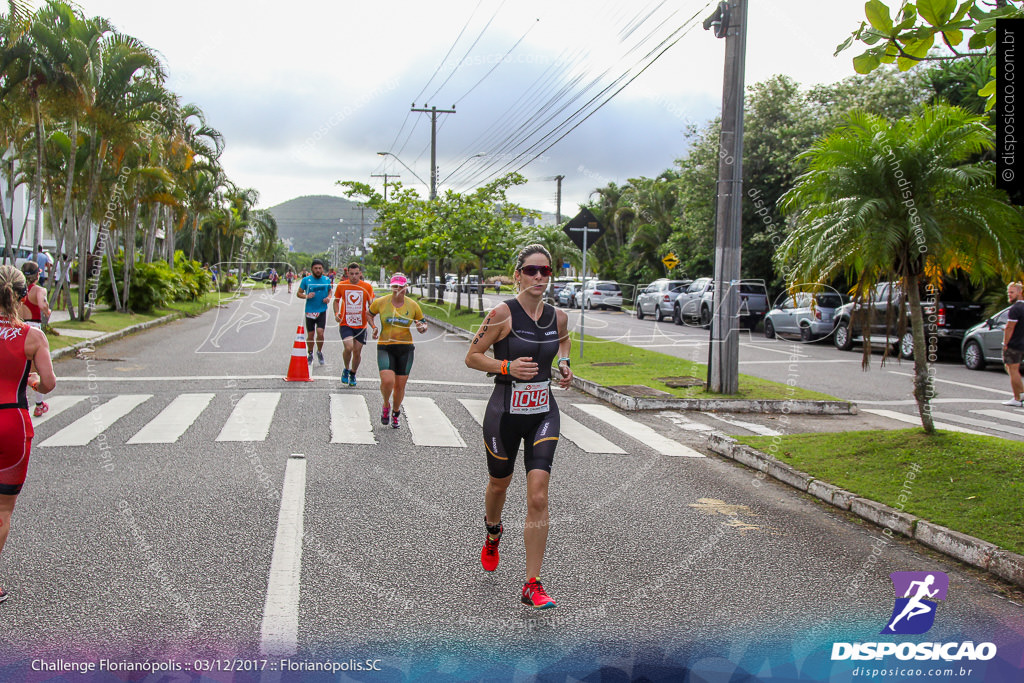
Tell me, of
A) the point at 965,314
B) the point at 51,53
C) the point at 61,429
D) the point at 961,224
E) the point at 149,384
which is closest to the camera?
the point at 961,224

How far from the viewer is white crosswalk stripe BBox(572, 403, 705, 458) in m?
9.25

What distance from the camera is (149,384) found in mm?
13117

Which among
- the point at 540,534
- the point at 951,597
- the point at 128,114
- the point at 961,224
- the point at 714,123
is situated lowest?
the point at 951,597

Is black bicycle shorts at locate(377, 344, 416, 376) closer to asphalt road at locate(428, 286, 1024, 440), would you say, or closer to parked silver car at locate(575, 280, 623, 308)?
asphalt road at locate(428, 286, 1024, 440)

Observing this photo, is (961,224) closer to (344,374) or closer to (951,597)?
(951,597)

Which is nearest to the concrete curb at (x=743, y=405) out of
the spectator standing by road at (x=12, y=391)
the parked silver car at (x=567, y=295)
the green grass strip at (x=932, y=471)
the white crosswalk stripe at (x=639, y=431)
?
the white crosswalk stripe at (x=639, y=431)

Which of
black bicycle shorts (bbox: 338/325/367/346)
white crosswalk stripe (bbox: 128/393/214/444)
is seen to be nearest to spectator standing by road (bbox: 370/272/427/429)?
white crosswalk stripe (bbox: 128/393/214/444)

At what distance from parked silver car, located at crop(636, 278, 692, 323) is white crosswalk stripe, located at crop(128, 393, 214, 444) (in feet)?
80.4

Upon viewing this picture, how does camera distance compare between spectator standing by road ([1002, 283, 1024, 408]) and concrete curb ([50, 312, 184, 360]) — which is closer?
spectator standing by road ([1002, 283, 1024, 408])

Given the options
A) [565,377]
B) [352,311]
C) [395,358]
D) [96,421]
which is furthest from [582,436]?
[96,421]

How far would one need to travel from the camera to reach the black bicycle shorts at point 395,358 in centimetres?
985

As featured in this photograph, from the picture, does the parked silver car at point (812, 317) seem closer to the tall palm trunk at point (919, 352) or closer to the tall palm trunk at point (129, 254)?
the tall palm trunk at point (919, 352)

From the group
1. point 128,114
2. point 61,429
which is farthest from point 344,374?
point 128,114

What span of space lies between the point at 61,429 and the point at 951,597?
341 inches
